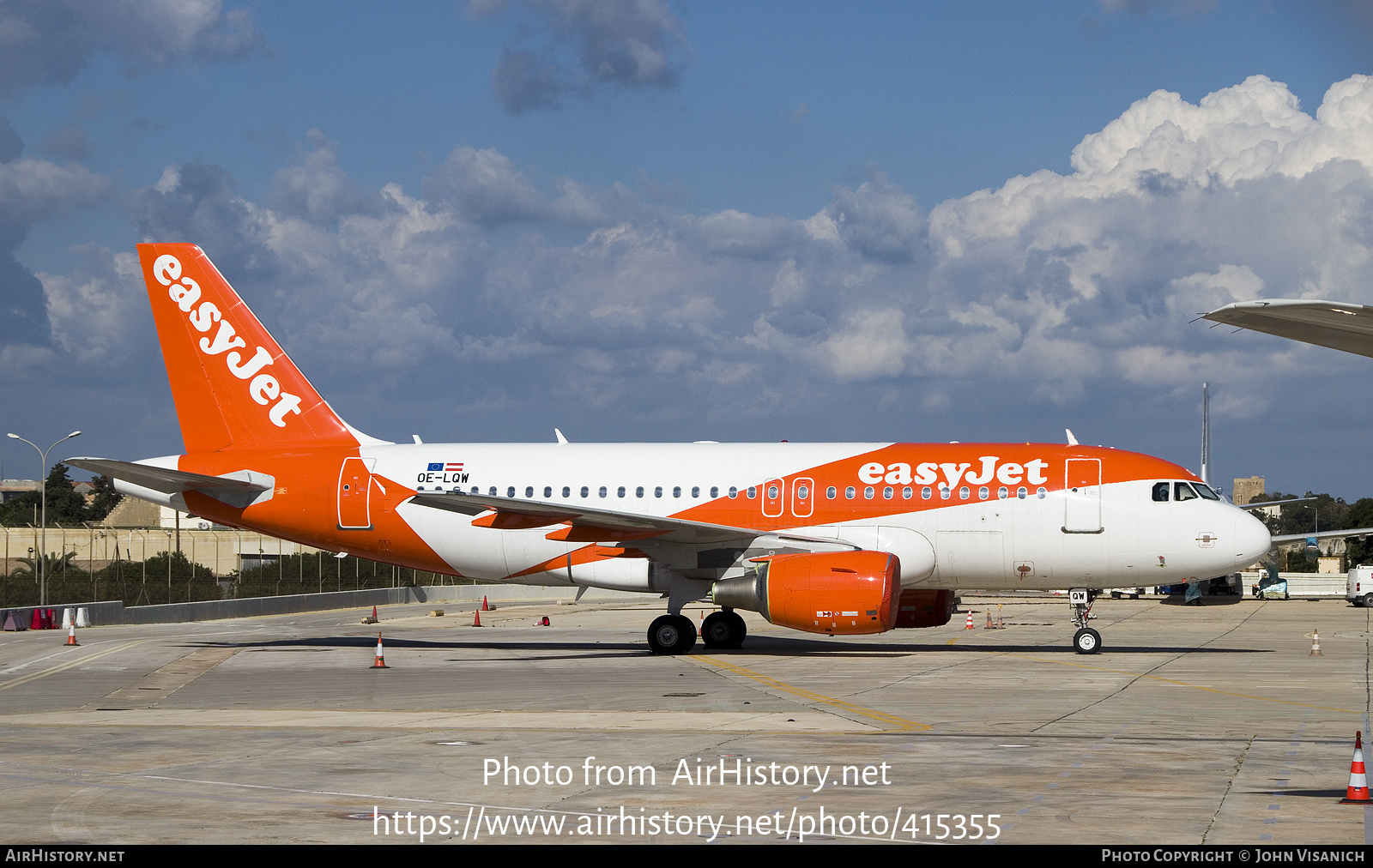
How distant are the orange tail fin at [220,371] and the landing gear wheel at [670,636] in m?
8.35

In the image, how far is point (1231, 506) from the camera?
26.2m

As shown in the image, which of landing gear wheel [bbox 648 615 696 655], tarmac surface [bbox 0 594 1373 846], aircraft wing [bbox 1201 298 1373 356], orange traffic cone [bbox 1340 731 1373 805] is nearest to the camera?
aircraft wing [bbox 1201 298 1373 356]

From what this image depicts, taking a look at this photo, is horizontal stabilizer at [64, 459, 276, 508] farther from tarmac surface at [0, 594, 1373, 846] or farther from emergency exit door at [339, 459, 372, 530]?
tarmac surface at [0, 594, 1373, 846]

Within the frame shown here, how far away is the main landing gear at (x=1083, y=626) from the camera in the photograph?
27.0 m

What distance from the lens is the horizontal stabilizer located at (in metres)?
28.0

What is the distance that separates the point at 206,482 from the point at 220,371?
2.87m

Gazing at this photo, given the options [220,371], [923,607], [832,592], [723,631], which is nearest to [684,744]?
[832,592]

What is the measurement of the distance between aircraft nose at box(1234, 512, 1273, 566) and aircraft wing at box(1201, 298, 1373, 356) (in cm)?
1849

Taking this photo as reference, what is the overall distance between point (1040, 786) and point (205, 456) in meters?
22.9

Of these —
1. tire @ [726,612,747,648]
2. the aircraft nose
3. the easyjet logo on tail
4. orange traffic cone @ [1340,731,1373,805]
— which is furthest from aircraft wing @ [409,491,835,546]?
orange traffic cone @ [1340,731,1373,805]

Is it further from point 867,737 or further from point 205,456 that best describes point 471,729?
point 205,456

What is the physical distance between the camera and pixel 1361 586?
55.4 meters

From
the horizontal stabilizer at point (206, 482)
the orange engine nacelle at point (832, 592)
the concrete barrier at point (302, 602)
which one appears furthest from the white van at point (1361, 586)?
the horizontal stabilizer at point (206, 482)
